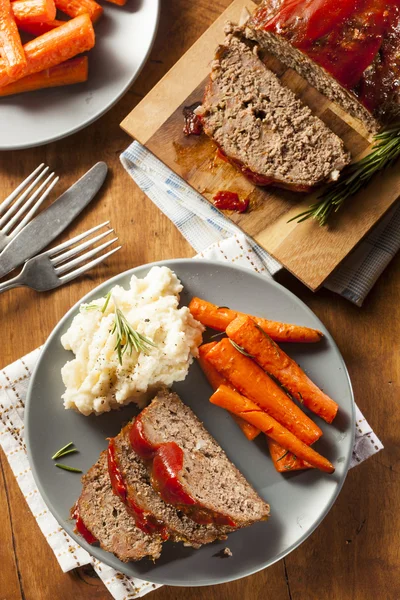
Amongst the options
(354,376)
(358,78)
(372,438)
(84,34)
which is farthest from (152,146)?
(372,438)

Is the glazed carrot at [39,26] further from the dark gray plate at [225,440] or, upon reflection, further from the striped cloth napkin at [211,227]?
the dark gray plate at [225,440]

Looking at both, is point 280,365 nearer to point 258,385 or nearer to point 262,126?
point 258,385

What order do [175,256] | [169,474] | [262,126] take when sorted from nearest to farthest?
[169,474]
[262,126]
[175,256]

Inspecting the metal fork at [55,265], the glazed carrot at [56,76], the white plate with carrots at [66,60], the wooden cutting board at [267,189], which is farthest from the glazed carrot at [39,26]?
the metal fork at [55,265]

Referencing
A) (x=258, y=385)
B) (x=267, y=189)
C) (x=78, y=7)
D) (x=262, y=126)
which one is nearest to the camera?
(x=258, y=385)

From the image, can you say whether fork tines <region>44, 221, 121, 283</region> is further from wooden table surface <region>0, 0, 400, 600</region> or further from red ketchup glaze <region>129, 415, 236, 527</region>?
red ketchup glaze <region>129, 415, 236, 527</region>

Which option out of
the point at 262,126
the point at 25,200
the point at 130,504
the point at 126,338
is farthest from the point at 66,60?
the point at 130,504
